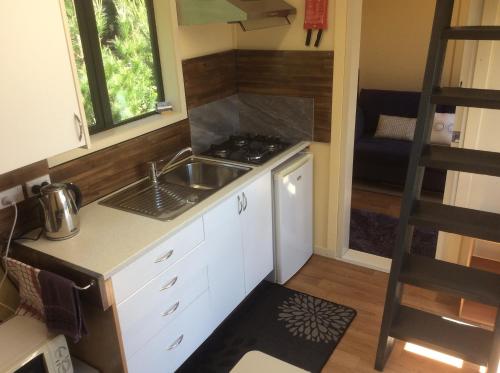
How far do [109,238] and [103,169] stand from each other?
0.52 metres

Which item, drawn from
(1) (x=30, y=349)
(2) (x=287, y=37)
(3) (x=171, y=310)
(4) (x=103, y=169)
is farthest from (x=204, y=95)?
(1) (x=30, y=349)

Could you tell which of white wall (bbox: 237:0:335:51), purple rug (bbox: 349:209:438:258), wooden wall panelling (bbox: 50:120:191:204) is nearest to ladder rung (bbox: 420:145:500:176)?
white wall (bbox: 237:0:335:51)

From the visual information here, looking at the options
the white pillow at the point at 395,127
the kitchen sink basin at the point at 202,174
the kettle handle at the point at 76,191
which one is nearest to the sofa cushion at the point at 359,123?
the white pillow at the point at 395,127

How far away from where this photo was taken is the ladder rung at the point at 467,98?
5.70 feet

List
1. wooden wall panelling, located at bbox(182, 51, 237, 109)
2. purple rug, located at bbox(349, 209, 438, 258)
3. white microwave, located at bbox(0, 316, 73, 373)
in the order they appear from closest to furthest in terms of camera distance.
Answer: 1. white microwave, located at bbox(0, 316, 73, 373)
2. wooden wall panelling, located at bbox(182, 51, 237, 109)
3. purple rug, located at bbox(349, 209, 438, 258)

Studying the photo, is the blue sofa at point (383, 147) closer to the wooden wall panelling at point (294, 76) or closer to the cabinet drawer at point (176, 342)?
the wooden wall panelling at point (294, 76)

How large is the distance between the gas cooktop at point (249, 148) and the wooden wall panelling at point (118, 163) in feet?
0.92

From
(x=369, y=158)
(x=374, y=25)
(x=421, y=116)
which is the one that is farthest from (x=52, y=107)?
(x=374, y=25)

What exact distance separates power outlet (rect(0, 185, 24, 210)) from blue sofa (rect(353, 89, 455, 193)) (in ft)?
10.5

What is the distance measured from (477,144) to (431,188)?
168cm

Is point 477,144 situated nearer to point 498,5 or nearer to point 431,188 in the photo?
point 498,5

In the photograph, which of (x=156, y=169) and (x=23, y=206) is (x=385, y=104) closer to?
(x=156, y=169)

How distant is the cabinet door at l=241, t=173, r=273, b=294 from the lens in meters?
2.54

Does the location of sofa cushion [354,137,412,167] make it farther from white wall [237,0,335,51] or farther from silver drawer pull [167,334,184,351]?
silver drawer pull [167,334,184,351]
